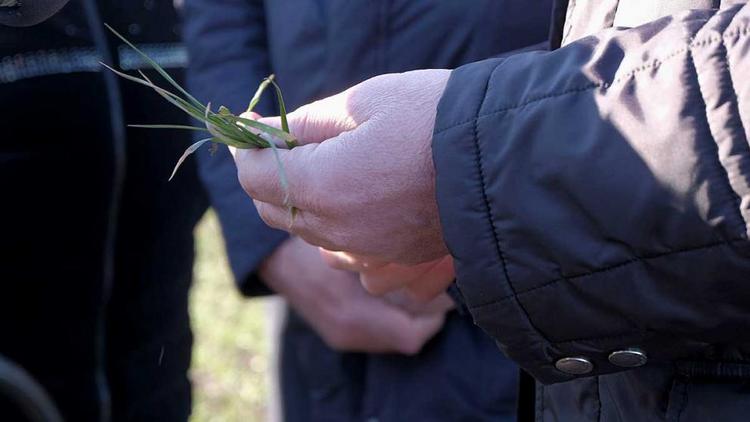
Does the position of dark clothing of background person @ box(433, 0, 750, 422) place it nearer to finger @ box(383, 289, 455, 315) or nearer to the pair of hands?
the pair of hands

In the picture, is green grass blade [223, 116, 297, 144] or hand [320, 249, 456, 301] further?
hand [320, 249, 456, 301]

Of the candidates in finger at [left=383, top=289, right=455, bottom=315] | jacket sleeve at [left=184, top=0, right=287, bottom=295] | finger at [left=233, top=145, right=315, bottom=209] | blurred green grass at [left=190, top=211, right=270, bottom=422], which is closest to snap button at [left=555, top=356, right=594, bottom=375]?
finger at [left=233, top=145, right=315, bottom=209]

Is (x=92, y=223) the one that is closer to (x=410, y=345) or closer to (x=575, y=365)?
(x=410, y=345)

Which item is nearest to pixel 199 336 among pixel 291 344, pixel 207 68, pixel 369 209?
pixel 291 344

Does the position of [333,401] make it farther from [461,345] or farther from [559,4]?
[559,4]

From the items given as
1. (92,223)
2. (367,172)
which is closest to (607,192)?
(367,172)

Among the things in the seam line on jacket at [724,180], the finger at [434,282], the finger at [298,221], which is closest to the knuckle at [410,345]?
the finger at [434,282]

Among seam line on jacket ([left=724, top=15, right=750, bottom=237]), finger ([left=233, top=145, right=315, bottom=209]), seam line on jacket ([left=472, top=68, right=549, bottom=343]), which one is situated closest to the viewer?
seam line on jacket ([left=724, top=15, right=750, bottom=237])
